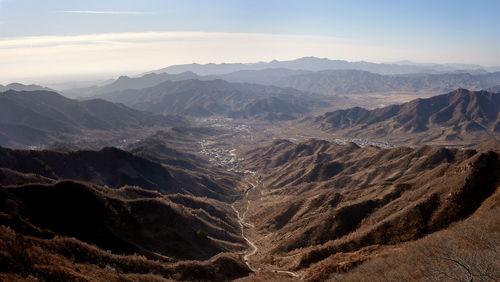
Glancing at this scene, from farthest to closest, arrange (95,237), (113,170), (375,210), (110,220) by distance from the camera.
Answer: (113,170)
(375,210)
(110,220)
(95,237)

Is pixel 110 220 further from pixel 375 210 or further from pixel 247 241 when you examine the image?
pixel 375 210

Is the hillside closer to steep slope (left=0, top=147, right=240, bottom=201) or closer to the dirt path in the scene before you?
the dirt path

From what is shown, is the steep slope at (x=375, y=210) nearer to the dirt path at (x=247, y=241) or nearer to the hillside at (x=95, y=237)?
the dirt path at (x=247, y=241)

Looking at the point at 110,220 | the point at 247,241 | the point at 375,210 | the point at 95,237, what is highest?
the point at 95,237

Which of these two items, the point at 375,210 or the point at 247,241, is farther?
the point at 247,241

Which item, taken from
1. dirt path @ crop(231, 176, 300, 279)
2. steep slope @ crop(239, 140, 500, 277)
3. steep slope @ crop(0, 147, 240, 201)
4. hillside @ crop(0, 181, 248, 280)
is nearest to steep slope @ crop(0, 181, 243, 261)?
hillside @ crop(0, 181, 248, 280)

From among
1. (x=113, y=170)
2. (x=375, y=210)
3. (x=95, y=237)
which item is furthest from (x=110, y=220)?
(x=113, y=170)

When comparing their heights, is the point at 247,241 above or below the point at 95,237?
below

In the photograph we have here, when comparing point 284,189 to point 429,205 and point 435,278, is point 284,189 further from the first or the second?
point 435,278

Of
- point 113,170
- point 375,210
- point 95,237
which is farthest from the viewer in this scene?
point 113,170

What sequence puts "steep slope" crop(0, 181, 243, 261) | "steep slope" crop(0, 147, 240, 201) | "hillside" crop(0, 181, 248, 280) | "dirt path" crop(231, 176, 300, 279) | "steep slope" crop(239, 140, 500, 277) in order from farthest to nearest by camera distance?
"steep slope" crop(0, 147, 240, 201), "dirt path" crop(231, 176, 300, 279), "steep slope" crop(239, 140, 500, 277), "steep slope" crop(0, 181, 243, 261), "hillside" crop(0, 181, 248, 280)
